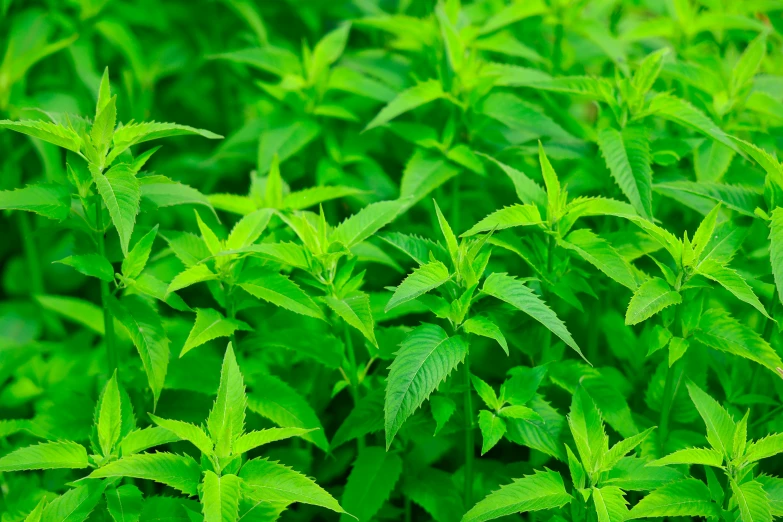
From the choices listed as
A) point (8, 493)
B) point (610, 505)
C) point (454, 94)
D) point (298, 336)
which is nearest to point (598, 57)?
point (454, 94)

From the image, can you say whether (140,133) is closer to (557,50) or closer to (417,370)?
(417,370)

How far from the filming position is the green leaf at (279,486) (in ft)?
5.84

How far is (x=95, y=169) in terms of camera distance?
1.99 m

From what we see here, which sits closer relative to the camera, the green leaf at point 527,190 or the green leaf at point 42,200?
the green leaf at point 42,200

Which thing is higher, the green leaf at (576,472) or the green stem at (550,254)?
the green stem at (550,254)

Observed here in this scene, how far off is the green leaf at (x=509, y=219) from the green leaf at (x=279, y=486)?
735mm

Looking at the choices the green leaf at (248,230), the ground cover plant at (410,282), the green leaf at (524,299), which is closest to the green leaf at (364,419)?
the ground cover plant at (410,282)

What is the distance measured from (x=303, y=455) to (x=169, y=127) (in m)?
1.09

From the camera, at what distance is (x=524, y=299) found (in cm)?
192

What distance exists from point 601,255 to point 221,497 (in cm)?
114

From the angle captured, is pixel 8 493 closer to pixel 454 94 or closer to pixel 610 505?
pixel 610 505

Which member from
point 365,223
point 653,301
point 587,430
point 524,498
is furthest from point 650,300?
point 365,223

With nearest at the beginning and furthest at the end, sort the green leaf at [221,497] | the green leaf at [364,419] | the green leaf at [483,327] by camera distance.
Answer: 1. the green leaf at [221,497]
2. the green leaf at [483,327]
3. the green leaf at [364,419]

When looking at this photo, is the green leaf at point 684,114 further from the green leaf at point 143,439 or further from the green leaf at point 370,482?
the green leaf at point 143,439
